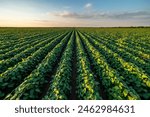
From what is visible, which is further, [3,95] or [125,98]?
[3,95]

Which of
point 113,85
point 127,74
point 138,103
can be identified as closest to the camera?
point 138,103

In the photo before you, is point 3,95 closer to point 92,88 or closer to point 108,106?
point 92,88

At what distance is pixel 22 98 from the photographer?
6539mm

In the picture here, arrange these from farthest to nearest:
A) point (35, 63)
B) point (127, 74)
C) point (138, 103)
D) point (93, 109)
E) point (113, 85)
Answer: point (35, 63)
point (127, 74)
point (113, 85)
point (138, 103)
point (93, 109)

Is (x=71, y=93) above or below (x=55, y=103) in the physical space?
below

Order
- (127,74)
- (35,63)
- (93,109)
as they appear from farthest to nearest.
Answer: (35,63)
(127,74)
(93,109)

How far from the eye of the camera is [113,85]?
786cm

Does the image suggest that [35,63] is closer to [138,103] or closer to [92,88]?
[92,88]

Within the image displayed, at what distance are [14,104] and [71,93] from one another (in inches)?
104

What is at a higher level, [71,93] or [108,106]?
[108,106]

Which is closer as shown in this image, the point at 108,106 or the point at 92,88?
the point at 108,106

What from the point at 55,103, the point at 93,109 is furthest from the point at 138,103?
the point at 55,103

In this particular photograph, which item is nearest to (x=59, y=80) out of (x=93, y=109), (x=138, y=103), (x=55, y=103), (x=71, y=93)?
(x=71, y=93)

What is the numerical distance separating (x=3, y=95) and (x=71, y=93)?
279 centimetres
